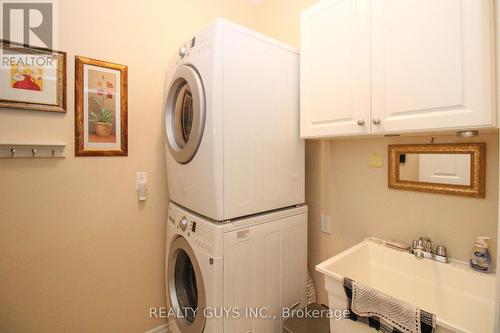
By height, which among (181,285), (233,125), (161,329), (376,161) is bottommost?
(161,329)

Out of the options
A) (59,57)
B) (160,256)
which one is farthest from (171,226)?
(59,57)

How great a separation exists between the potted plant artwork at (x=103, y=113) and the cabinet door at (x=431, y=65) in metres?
1.51

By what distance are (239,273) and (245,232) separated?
204mm

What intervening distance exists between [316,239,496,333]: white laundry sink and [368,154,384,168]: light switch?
45 cm

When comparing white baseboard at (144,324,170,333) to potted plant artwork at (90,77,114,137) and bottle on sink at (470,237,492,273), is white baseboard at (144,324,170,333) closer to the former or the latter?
potted plant artwork at (90,77,114,137)

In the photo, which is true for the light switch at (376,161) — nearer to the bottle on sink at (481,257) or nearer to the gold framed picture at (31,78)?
the bottle on sink at (481,257)

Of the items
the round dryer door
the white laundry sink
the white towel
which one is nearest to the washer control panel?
the round dryer door

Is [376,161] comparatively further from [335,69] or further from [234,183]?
[234,183]

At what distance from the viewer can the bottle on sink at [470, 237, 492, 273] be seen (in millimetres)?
1025

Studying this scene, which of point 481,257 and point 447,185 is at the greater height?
point 447,185

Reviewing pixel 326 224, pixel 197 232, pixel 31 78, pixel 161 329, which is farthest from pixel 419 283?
pixel 31 78

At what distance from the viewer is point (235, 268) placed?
120cm

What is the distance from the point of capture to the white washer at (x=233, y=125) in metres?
1.16

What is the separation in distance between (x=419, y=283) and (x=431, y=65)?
997mm
